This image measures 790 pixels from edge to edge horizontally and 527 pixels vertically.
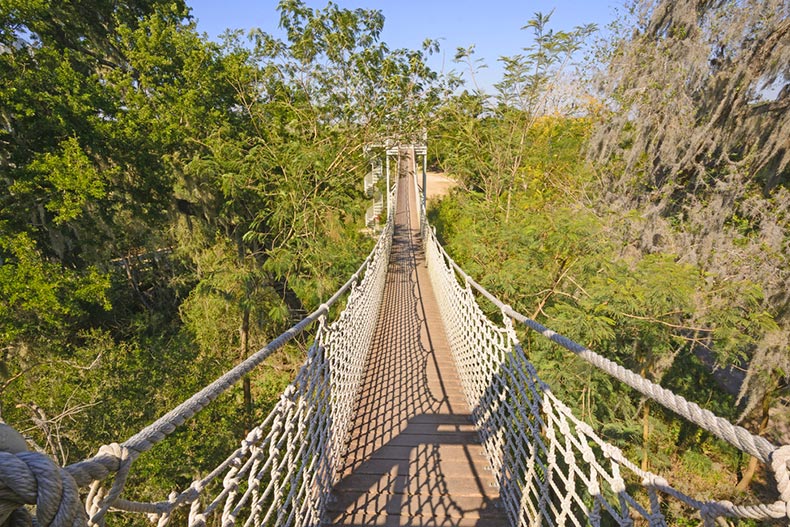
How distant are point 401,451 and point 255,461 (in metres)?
1.09

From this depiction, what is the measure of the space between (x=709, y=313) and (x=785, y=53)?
281 cm

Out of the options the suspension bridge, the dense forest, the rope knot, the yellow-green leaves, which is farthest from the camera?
the yellow-green leaves

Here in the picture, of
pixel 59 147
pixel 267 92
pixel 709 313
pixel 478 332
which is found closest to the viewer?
pixel 478 332

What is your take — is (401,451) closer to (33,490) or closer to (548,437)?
(548,437)

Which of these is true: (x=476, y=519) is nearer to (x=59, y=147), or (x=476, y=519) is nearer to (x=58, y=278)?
(x=58, y=278)

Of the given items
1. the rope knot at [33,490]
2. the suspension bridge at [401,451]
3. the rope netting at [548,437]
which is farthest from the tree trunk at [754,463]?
the rope knot at [33,490]

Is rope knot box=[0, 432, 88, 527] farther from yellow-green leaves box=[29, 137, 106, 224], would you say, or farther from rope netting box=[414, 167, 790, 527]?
yellow-green leaves box=[29, 137, 106, 224]

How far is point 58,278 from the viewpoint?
455 cm

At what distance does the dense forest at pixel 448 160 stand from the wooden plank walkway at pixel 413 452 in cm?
120

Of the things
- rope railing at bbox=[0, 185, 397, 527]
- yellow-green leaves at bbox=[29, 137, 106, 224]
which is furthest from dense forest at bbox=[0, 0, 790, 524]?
rope railing at bbox=[0, 185, 397, 527]

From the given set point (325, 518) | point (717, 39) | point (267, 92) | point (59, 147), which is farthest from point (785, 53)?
point (59, 147)

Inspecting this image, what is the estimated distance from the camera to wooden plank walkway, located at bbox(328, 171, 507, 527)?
157 cm

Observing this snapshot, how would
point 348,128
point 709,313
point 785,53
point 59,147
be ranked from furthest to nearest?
point 348,128 → point 59,147 → point 785,53 → point 709,313

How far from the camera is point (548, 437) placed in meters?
1.72
